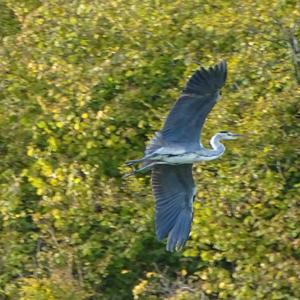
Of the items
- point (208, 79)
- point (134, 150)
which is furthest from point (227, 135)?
point (134, 150)

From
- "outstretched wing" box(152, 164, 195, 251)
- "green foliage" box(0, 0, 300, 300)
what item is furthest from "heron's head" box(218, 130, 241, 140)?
"outstretched wing" box(152, 164, 195, 251)

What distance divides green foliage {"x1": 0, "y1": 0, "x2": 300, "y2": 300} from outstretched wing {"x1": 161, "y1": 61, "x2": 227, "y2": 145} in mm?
593

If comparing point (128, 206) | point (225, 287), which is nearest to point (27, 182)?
point (128, 206)

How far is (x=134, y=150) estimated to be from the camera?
33.7ft

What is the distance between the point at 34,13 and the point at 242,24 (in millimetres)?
1699

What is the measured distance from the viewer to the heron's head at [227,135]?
30.2 feet

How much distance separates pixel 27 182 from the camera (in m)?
10.6

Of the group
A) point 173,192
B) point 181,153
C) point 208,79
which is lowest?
point 173,192

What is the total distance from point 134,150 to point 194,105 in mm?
1489

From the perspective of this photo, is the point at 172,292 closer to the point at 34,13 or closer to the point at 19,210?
the point at 19,210

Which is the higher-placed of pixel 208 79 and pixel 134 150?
pixel 208 79

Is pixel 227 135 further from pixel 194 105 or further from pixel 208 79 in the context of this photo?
pixel 208 79

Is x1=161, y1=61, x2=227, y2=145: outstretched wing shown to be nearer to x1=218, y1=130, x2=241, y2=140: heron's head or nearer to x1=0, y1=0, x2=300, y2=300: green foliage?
x1=218, y1=130, x2=241, y2=140: heron's head

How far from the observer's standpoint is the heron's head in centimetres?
922
